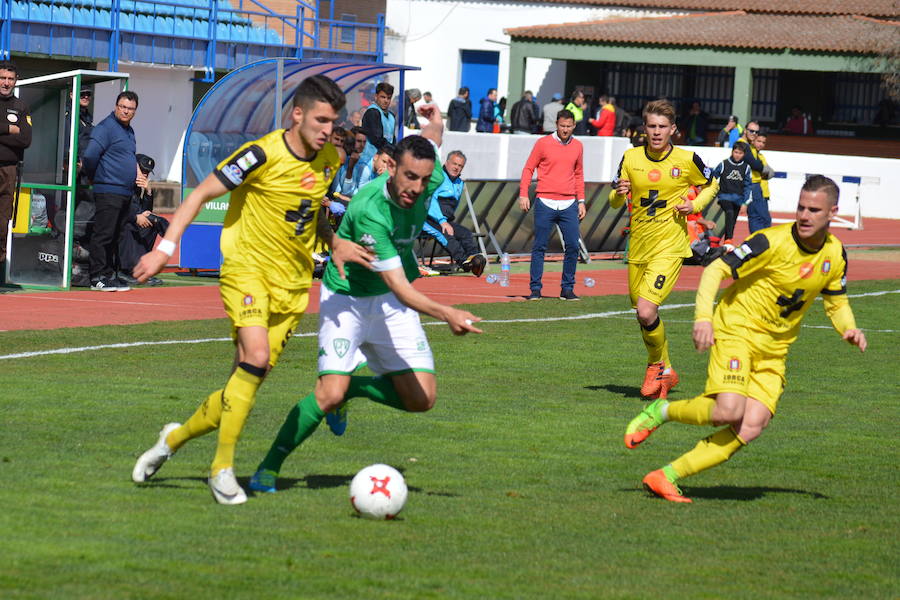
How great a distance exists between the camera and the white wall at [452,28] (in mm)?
50656

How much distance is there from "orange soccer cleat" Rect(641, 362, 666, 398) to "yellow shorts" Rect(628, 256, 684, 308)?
1.68 ft

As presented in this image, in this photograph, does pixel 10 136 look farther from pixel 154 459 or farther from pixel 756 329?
pixel 756 329

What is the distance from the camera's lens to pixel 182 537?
636 cm

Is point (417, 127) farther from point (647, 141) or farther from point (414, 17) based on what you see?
point (647, 141)

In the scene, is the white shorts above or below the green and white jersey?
below

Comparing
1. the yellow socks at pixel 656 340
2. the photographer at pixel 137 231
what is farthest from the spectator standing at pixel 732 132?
the yellow socks at pixel 656 340

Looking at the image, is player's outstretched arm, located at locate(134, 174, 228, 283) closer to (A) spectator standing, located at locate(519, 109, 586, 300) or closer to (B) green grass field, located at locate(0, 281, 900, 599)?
(B) green grass field, located at locate(0, 281, 900, 599)

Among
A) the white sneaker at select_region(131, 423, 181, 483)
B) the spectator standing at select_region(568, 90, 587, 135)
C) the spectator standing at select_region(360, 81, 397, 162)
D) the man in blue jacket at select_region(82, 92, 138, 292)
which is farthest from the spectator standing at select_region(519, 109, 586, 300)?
the spectator standing at select_region(568, 90, 587, 135)

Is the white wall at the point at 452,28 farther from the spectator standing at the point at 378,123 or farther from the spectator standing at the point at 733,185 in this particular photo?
the spectator standing at the point at 378,123

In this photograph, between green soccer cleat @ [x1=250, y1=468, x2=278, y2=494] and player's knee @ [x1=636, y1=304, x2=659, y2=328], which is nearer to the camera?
green soccer cleat @ [x1=250, y1=468, x2=278, y2=494]

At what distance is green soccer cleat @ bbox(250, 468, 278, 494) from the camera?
743 cm

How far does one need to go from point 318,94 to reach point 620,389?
5442 millimetres

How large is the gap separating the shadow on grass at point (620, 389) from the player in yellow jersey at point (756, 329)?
371 cm

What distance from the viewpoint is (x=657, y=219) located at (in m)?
11.9
